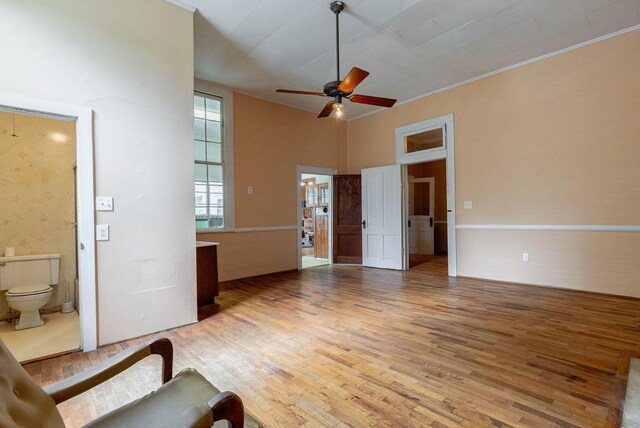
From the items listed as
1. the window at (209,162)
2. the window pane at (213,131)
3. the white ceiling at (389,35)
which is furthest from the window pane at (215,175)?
the white ceiling at (389,35)

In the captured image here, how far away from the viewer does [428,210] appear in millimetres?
8805

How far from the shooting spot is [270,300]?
411 centimetres

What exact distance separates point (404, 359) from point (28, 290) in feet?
12.3

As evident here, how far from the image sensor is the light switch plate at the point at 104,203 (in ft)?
8.80

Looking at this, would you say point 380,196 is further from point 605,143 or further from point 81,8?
point 81,8

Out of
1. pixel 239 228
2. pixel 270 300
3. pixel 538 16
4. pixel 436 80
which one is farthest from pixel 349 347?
pixel 436 80

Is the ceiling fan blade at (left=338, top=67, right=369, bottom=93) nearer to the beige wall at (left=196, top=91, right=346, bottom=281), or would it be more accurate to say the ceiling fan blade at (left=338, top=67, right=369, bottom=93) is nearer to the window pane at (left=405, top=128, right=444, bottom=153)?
the beige wall at (left=196, top=91, right=346, bottom=281)

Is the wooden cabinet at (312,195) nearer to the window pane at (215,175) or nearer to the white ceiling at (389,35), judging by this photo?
the window pane at (215,175)

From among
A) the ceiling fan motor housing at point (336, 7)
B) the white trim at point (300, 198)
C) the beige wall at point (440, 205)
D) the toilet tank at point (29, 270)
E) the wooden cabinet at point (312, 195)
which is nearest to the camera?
the ceiling fan motor housing at point (336, 7)

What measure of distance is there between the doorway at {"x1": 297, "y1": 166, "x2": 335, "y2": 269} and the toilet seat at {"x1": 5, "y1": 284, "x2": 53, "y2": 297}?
4.00m

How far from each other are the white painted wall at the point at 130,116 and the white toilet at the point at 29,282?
106 centimetres

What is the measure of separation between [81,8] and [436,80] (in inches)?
187

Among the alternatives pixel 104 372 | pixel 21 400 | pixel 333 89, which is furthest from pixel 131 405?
pixel 333 89

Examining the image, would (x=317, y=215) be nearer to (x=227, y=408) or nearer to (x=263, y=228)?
(x=263, y=228)
